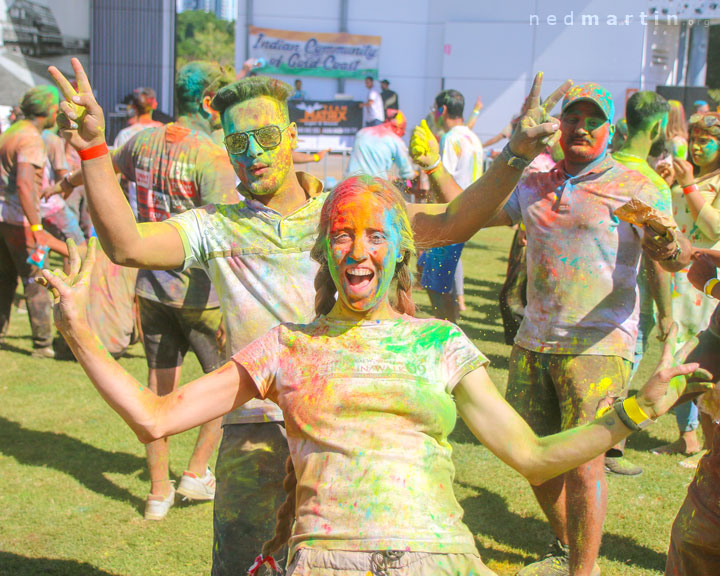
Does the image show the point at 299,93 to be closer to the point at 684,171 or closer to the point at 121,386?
the point at 684,171

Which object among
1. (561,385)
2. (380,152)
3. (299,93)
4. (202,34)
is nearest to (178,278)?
(561,385)

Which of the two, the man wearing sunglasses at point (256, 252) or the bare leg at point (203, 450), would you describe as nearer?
the man wearing sunglasses at point (256, 252)

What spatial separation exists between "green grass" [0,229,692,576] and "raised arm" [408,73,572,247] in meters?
2.07

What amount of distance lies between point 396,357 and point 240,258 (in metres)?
0.97

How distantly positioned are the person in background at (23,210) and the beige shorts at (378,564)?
6234mm

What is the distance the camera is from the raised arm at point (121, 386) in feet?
7.00

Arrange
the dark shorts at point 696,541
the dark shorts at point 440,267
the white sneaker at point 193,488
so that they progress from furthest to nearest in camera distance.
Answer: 1. the dark shorts at point 440,267
2. the white sneaker at point 193,488
3. the dark shorts at point 696,541

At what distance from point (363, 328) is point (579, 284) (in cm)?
192

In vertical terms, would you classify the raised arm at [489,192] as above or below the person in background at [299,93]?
below

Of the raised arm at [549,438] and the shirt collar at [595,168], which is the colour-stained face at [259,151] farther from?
the shirt collar at [595,168]

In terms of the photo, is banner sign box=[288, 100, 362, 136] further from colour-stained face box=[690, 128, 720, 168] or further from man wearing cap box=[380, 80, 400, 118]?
colour-stained face box=[690, 128, 720, 168]

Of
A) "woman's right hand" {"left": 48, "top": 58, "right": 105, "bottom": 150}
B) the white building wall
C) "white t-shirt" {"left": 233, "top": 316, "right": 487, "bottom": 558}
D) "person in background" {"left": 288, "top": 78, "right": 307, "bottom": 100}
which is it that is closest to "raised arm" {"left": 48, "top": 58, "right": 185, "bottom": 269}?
"woman's right hand" {"left": 48, "top": 58, "right": 105, "bottom": 150}

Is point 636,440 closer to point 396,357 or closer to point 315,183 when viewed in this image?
point 315,183

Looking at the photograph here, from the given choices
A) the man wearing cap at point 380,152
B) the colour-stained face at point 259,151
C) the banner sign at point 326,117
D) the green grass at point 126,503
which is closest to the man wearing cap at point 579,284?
the green grass at point 126,503
